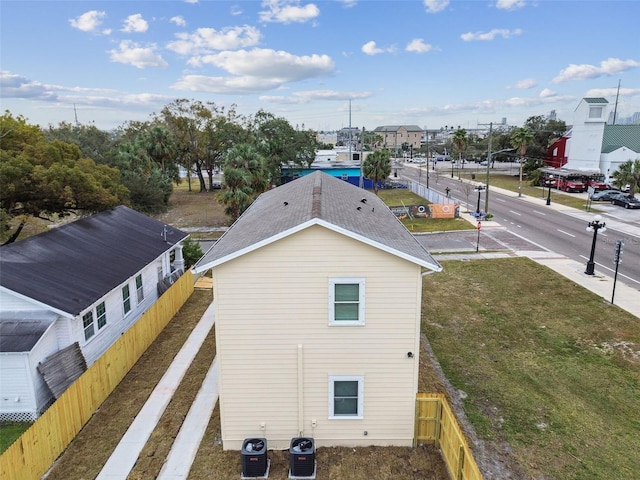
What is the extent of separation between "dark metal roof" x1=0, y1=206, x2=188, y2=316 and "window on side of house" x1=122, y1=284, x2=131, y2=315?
75 cm

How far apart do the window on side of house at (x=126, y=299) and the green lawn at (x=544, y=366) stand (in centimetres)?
1332

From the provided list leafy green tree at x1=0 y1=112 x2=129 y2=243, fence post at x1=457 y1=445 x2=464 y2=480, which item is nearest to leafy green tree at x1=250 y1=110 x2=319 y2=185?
leafy green tree at x1=0 y1=112 x2=129 y2=243

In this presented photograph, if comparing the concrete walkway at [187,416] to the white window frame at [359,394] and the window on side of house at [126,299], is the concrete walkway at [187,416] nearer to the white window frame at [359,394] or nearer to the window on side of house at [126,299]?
the window on side of house at [126,299]

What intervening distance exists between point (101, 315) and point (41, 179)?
1050 cm

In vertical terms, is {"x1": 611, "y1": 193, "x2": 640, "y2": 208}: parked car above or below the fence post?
above

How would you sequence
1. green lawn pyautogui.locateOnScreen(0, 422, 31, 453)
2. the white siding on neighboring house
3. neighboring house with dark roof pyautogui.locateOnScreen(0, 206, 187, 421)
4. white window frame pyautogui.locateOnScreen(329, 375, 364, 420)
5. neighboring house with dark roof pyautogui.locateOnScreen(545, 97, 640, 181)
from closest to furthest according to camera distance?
white window frame pyautogui.locateOnScreen(329, 375, 364, 420) < green lawn pyautogui.locateOnScreen(0, 422, 31, 453) < neighboring house with dark roof pyautogui.locateOnScreen(0, 206, 187, 421) < the white siding on neighboring house < neighboring house with dark roof pyautogui.locateOnScreen(545, 97, 640, 181)

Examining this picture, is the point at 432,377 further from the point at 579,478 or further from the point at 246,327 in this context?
the point at 246,327

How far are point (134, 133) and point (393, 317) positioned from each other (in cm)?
7577

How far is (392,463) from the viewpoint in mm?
10812

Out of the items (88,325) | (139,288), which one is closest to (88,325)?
(88,325)

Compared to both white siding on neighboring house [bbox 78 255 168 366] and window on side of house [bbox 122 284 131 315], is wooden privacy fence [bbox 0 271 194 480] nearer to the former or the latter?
white siding on neighboring house [bbox 78 255 168 366]

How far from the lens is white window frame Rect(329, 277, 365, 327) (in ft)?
35.4

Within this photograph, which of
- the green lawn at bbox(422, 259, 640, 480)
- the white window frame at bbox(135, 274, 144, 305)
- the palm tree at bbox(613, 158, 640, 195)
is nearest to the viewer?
the green lawn at bbox(422, 259, 640, 480)

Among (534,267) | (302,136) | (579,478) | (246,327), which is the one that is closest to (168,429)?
(246,327)
